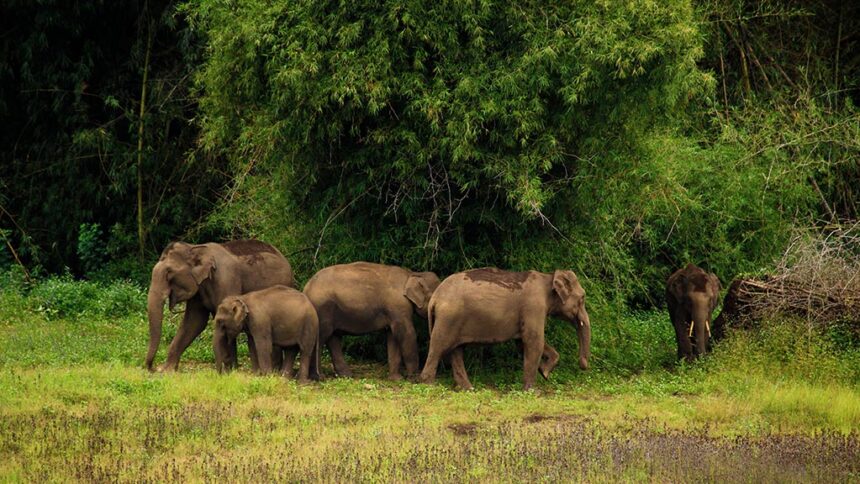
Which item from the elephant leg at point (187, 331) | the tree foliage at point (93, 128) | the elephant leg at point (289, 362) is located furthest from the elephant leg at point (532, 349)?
the tree foliage at point (93, 128)

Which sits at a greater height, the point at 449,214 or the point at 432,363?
the point at 449,214

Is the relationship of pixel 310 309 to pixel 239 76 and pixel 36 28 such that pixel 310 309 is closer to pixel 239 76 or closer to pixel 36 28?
pixel 239 76

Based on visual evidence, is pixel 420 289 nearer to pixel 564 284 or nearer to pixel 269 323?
pixel 564 284

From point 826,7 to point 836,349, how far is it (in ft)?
30.3

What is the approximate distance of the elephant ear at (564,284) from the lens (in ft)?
41.0

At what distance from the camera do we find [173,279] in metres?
12.6

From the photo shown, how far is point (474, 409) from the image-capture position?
36.0ft

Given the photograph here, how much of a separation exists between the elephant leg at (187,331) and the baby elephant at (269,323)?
609 millimetres

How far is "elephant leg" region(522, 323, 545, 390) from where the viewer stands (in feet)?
40.9

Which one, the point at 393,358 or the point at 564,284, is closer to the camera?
the point at 564,284

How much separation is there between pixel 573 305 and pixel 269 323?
2917mm

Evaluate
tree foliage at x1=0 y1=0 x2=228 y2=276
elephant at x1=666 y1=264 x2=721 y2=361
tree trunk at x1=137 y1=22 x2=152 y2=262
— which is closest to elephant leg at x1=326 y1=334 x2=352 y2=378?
elephant at x1=666 y1=264 x2=721 y2=361

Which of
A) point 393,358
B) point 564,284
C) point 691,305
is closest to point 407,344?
point 393,358

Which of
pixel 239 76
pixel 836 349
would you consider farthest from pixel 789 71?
pixel 239 76
